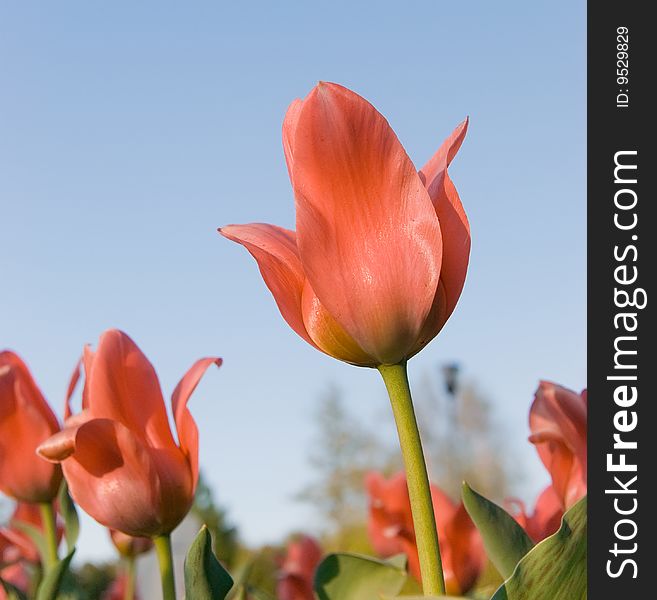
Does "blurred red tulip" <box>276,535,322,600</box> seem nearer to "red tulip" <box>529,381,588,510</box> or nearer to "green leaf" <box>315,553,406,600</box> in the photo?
"green leaf" <box>315,553,406,600</box>

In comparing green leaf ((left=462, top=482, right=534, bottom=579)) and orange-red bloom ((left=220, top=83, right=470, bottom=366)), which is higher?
orange-red bloom ((left=220, top=83, right=470, bottom=366))

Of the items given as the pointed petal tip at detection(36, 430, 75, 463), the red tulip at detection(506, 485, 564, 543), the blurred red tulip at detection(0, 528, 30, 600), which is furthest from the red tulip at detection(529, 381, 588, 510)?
the blurred red tulip at detection(0, 528, 30, 600)

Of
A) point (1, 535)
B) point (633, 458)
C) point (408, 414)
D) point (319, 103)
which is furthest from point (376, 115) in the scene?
point (1, 535)

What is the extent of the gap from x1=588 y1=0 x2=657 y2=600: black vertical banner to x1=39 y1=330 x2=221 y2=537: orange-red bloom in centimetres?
38

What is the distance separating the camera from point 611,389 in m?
0.69

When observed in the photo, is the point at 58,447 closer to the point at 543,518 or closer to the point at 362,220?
the point at 362,220

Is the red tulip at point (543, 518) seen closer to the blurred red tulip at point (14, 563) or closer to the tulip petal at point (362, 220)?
the tulip petal at point (362, 220)

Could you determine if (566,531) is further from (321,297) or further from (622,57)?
(622,57)

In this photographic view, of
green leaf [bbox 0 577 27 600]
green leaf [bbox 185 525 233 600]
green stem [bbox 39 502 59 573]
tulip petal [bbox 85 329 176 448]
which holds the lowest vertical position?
green leaf [bbox 0 577 27 600]

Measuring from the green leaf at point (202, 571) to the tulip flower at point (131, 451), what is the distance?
0.38 feet

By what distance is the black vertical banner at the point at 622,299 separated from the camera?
636 millimetres

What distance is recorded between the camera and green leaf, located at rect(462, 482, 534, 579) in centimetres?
76

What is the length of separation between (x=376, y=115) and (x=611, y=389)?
26 centimetres

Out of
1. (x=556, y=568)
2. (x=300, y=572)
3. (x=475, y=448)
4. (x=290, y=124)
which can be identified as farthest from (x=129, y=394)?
(x=475, y=448)
